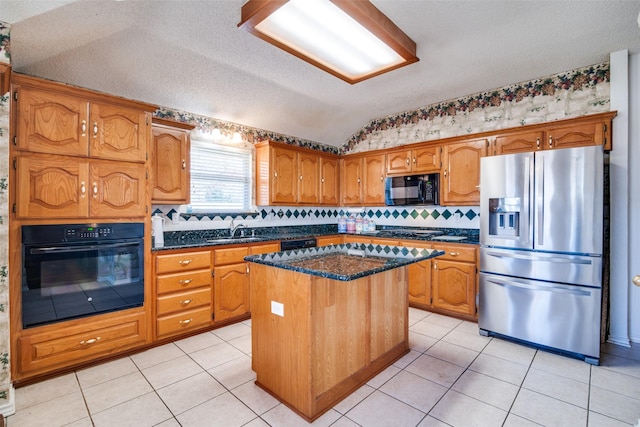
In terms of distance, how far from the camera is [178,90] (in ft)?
10.3

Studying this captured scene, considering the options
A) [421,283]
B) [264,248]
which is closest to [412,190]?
[421,283]

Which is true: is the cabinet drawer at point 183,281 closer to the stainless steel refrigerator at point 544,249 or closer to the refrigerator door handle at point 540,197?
the stainless steel refrigerator at point 544,249

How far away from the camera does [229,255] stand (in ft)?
10.5

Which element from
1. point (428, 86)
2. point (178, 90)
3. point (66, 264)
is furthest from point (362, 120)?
point (66, 264)

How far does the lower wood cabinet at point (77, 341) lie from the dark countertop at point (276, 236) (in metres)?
0.66

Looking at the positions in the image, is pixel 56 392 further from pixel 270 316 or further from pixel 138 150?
pixel 138 150

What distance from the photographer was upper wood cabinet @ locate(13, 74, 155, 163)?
210cm

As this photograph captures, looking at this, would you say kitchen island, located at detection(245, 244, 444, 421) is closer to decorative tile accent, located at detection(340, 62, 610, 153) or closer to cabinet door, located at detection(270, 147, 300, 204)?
cabinet door, located at detection(270, 147, 300, 204)

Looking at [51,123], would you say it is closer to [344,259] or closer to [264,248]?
[264,248]

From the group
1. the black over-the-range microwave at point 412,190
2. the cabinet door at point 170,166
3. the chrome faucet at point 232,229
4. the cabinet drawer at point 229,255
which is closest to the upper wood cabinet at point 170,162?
the cabinet door at point 170,166

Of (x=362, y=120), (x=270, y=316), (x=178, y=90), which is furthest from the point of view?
(x=362, y=120)

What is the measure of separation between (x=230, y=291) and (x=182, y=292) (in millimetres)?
499

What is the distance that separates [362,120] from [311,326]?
12.3 feet

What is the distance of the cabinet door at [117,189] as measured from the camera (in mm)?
2391
